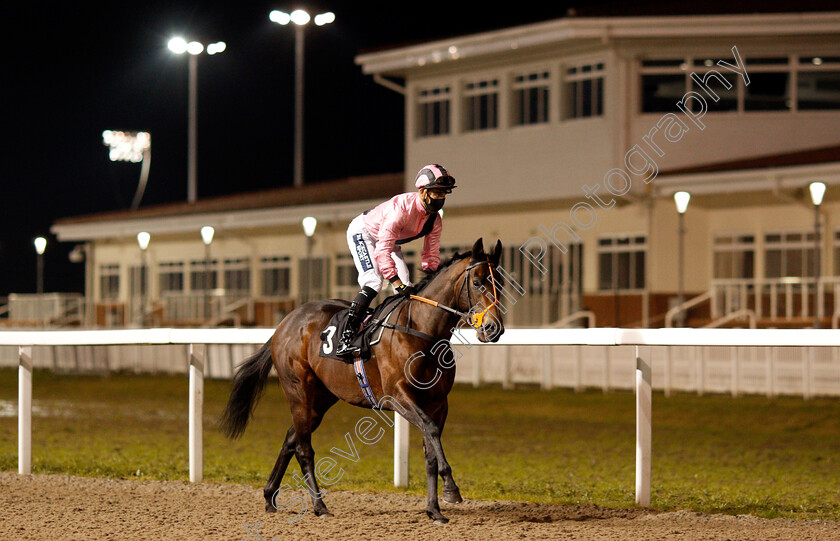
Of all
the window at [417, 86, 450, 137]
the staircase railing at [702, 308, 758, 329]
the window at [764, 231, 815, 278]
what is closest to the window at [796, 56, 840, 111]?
the window at [764, 231, 815, 278]

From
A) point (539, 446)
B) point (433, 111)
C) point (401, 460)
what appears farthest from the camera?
point (433, 111)

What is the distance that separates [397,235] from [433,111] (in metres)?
17.5

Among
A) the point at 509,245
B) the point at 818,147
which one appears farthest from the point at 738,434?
the point at 509,245

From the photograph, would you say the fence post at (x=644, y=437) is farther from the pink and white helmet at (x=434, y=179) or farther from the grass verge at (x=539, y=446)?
the pink and white helmet at (x=434, y=179)

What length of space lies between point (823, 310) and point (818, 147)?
137 inches

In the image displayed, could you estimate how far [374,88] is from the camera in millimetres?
52312

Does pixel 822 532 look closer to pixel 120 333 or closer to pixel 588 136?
pixel 120 333

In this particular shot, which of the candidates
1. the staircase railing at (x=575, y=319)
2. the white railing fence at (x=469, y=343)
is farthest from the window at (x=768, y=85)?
the white railing fence at (x=469, y=343)

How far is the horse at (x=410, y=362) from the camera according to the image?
6168mm

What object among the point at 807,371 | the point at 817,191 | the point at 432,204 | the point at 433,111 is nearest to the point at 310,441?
the point at 432,204

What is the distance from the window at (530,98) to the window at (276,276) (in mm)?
8450

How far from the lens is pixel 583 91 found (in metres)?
21.5

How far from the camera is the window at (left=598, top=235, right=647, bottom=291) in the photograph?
838 inches

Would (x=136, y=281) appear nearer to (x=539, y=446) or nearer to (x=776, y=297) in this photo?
(x=776, y=297)
